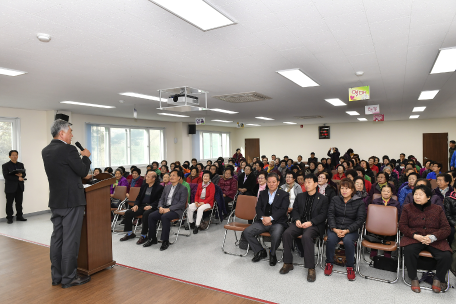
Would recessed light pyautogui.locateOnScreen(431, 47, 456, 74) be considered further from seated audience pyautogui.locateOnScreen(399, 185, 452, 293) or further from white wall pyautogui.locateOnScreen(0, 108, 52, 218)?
white wall pyautogui.locateOnScreen(0, 108, 52, 218)

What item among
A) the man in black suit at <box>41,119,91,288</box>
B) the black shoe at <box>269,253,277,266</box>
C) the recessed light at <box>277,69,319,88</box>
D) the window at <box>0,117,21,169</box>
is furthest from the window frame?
the black shoe at <box>269,253,277,266</box>

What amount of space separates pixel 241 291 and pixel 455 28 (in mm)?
3789

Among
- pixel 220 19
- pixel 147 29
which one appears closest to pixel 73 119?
pixel 147 29

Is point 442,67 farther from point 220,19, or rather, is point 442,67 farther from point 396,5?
point 220,19

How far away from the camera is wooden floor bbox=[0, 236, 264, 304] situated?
3266 mm

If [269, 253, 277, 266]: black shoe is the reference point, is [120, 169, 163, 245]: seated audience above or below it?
above

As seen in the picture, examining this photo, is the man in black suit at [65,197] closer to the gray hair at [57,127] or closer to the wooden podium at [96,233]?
the gray hair at [57,127]

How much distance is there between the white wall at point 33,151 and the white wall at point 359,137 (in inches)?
499

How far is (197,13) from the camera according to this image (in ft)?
8.51

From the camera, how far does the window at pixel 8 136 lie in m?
7.79

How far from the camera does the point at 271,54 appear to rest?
3936mm

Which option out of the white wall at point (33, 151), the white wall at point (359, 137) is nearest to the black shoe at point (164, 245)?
the white wall at point (33, 151)

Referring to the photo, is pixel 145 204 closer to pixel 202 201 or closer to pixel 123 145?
pixel 202 201

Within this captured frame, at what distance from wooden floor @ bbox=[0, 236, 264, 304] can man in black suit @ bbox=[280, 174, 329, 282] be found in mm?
1081
